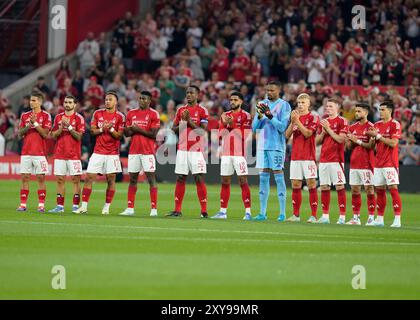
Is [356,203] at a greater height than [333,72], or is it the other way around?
[333,72]

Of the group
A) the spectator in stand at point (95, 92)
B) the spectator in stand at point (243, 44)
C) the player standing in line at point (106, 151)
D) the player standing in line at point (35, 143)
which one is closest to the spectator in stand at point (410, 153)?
the spectator in stand at point (243, 44)

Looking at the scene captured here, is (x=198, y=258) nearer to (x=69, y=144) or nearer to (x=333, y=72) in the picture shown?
(x=69, y=144)

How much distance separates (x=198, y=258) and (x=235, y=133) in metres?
7.03

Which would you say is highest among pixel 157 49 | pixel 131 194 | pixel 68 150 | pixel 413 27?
pixel 413 27

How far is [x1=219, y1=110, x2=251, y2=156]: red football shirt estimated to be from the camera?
20.2 meters

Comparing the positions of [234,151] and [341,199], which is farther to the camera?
[234,151]

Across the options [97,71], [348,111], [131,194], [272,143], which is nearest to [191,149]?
[131,194]

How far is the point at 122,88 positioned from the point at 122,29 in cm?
377

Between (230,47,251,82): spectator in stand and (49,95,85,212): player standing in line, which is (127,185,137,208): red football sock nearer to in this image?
(49,95,85,212): player standing in line

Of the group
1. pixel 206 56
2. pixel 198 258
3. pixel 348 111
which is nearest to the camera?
pixel 198 258

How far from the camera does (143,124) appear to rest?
802 inches

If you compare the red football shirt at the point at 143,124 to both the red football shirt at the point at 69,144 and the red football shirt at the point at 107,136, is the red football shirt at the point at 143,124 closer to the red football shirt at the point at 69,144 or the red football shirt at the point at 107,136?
the red football shirt at the point at 107,136
